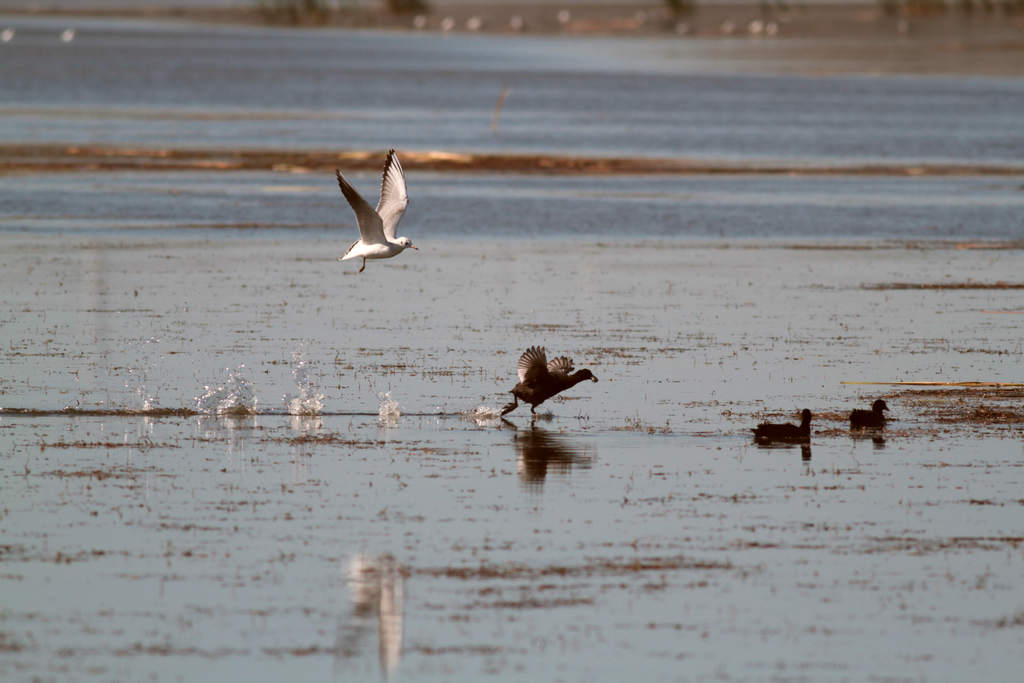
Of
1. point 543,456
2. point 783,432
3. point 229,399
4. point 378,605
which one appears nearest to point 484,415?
point 543,456

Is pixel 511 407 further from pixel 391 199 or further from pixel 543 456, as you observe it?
pixel 391 199

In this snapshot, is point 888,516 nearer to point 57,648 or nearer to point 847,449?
point 847,449

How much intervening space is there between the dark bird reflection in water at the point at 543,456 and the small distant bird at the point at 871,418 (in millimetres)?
2316

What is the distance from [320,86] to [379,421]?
75.5 m

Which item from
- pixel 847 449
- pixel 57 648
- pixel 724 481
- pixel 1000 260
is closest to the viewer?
pixel 57 648

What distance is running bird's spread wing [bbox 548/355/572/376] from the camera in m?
17.7

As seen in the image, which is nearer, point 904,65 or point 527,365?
point 527,365

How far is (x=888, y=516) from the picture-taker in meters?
13.9

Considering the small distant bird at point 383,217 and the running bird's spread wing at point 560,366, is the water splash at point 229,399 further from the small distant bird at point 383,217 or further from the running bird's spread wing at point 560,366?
the running bird's spread wing at point 560,366

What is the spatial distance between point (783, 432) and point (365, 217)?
4231 mm

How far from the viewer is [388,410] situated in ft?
57.4

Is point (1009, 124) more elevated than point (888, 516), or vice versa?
point (1009, 124)

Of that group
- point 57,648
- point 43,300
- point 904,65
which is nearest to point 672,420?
point 57,648

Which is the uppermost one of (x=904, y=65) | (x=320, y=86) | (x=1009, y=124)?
(x=904, y=65)
